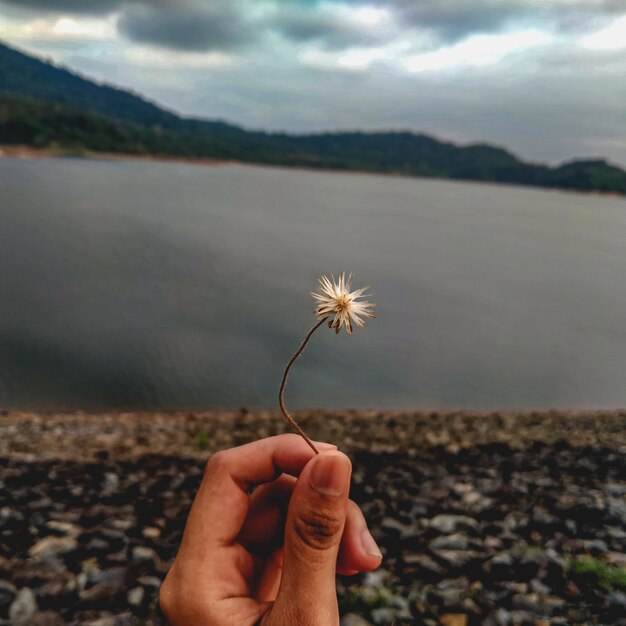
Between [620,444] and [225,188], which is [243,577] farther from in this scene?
[225,188]

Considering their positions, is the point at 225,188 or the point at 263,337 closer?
the point at 263,337

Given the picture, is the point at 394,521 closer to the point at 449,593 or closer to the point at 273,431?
the point at 449,593

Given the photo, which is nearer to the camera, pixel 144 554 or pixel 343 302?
pixel 343 302

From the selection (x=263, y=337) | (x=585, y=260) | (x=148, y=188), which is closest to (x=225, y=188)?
(x=148, y=188)

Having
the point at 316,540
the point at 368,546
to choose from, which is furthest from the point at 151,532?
the point at 316,540

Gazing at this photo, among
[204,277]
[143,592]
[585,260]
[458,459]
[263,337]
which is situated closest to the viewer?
[143,592]

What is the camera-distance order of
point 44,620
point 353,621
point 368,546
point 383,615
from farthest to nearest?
1. point 383,615
2. point 353,621
3. point 44,620
4. point 368,546

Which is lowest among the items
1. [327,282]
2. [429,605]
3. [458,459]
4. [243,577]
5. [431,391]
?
[431,391]
